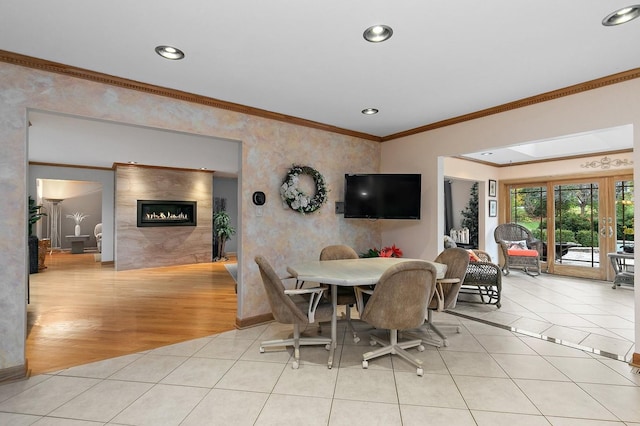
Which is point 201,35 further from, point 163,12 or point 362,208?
point 362,208

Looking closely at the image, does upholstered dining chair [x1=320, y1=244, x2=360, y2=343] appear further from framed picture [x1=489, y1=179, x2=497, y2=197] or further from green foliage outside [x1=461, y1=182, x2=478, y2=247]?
framed picture [x1=489, y1=179, x2=497, y2=197]

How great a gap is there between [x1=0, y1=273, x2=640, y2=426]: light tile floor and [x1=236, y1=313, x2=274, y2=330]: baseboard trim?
292mm

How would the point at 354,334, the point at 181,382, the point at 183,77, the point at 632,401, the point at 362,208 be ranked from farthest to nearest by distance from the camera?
the point at 362,208 → the point at 354,334 → the point at 183,77 → the point at 181,382 → the point at 632,401

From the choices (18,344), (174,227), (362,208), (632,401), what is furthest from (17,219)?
(174,227)

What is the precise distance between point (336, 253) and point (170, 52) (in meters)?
2.65

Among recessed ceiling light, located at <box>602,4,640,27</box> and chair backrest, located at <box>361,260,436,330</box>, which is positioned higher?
recessed ceiling light, located at <box>602,4,640,27</box>

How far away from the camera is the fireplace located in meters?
7.81

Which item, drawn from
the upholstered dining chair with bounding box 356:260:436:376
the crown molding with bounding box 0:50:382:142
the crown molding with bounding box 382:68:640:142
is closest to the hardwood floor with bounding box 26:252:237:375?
the upholstered dining chair with bounding box 356:260:436:376

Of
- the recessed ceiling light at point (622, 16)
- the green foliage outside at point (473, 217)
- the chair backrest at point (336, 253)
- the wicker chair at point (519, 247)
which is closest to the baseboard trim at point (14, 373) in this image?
the chair backrest at point (336, 253)

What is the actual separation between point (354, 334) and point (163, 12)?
3.13 meters

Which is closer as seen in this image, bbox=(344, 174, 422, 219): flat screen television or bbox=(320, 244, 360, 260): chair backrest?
bbox=(320, 244, 360, 260): chair backrest

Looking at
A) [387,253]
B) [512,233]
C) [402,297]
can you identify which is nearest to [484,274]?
[387,253]

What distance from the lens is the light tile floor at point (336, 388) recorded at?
2059 mm

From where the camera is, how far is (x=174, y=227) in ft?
27.1
